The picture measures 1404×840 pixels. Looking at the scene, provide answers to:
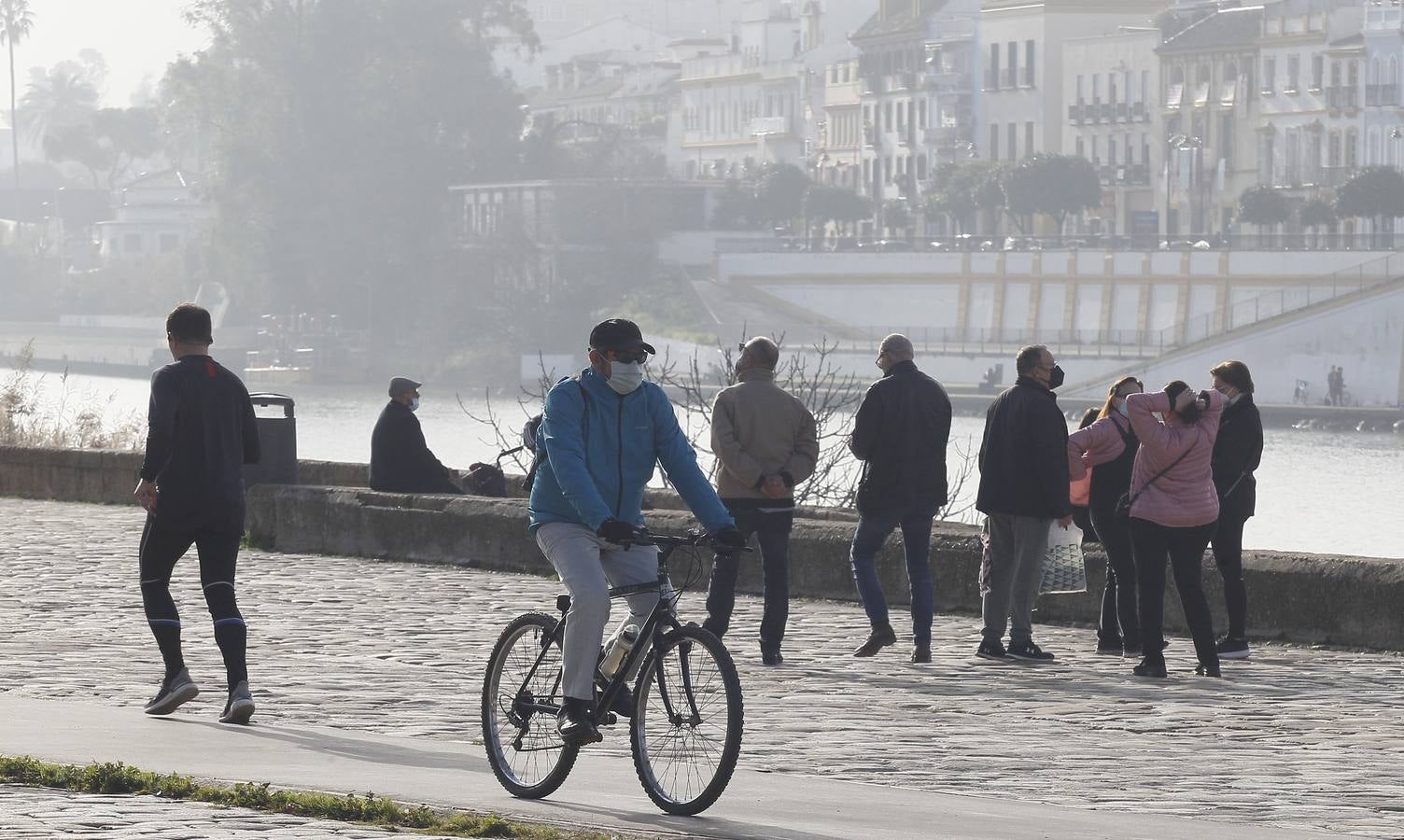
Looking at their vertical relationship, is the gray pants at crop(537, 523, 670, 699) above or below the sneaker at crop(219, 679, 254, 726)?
above

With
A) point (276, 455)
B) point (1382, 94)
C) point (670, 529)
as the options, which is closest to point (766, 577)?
point (670, 529)

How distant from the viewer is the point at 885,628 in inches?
425

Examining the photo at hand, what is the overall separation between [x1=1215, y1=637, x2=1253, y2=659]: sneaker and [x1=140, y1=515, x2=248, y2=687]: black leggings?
437 centimetres

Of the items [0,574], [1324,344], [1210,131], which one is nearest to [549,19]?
[1210,131]

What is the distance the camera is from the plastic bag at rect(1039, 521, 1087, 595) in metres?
10.9

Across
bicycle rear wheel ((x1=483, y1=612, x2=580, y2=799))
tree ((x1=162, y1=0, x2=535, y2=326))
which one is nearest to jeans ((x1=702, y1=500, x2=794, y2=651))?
bicycle rear wheel ((x1=483, y1=612, x2=580, y2=799))

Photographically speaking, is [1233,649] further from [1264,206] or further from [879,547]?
[1264,206]

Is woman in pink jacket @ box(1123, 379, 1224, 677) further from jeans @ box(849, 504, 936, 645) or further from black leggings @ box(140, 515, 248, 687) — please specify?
black leggings @ box(140, 515, 248, 687)

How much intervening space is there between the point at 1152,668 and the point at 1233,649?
0.97 m

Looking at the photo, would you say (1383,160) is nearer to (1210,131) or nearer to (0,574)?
(1210,131)

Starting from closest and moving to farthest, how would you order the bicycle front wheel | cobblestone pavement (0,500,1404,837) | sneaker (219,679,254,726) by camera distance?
the bicycle front wheel
cobblestone pavement (0,500,1404,837)
sneaker (219,679,254,726)

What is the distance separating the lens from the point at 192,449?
27.7 feet

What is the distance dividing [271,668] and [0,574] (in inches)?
172

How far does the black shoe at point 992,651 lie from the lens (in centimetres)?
1073
